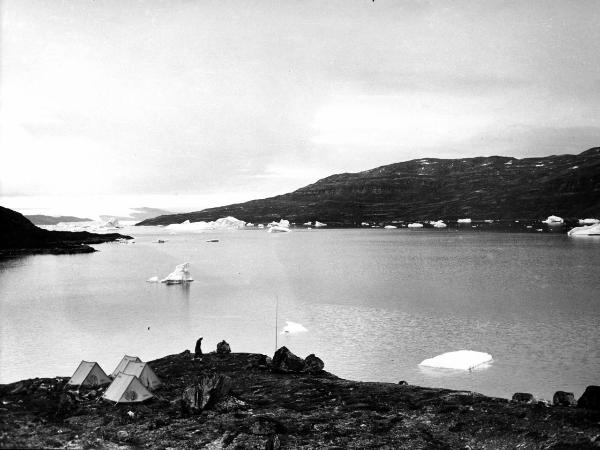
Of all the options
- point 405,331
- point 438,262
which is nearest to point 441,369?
point 405,331

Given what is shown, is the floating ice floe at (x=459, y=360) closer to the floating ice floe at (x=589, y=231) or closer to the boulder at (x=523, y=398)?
the boulder at (x=523, y=398)

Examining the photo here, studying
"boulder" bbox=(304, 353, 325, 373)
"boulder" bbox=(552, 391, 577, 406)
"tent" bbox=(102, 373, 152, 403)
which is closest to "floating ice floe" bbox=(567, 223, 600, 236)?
"boulder" bbox=(304, 353, 325, 373)

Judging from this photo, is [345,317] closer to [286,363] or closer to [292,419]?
[286,363]

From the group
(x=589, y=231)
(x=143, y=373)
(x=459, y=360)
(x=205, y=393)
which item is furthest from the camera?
(x=589, y=231)

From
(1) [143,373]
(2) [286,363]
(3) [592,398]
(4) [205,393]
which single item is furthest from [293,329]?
(3) [592,398]

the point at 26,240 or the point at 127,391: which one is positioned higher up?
the point at 26,240
